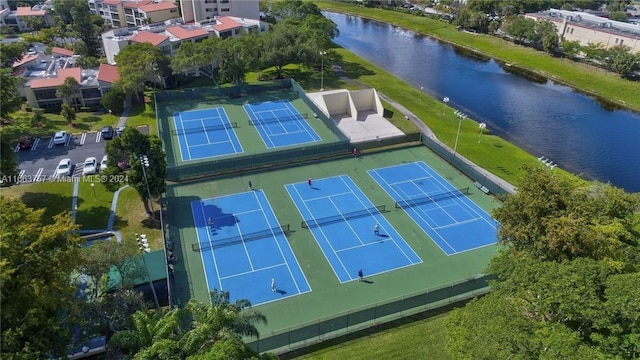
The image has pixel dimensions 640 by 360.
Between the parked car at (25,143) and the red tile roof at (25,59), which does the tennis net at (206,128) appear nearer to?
the parked car at (25,143)

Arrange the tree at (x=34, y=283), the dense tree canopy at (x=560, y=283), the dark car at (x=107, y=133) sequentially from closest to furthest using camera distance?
the dense tree canopy at (x=560, y=283) < the tree at (x=34, y=283) < the dark car at (x=107, y=133)

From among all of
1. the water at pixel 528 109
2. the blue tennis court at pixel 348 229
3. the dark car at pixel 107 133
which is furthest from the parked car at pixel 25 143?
the water at pixel 528 109

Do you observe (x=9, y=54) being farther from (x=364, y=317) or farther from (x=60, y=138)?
(x=364, y=317)

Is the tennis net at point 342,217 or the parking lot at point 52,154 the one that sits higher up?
the parking lot at point 52,154

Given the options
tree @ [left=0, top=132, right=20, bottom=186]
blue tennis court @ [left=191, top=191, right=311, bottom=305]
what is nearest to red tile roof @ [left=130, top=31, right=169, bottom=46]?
tree @ [left=0, top=132, right=20, bottom=186]

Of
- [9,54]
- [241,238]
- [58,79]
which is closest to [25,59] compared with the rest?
[9,54]

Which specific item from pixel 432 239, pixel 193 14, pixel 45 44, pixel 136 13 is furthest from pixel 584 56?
pixel 45 44

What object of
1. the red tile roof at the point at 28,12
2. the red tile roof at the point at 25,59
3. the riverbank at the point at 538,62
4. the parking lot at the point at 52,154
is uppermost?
the red tile roof at the point at 28,12
